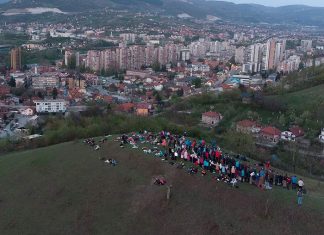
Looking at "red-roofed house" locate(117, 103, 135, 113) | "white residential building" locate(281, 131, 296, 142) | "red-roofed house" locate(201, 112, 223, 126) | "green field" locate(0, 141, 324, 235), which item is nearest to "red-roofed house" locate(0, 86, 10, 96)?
"red-roofed house" locate(117, 103, 135, 113)

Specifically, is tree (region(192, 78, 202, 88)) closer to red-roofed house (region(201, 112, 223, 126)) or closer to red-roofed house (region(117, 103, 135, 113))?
red-roofed house (region(117, 103, 135, 113))

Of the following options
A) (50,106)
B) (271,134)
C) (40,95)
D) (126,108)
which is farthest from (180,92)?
(271,134)

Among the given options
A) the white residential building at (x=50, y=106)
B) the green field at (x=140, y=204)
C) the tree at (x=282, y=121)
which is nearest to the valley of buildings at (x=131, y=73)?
the white residential building at (x=50, y=106)

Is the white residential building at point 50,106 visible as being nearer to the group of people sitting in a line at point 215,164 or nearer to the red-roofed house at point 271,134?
the red-roofed house at point 271,134

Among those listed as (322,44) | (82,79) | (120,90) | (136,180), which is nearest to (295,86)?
(120,90)

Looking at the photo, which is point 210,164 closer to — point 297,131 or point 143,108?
point 297,131

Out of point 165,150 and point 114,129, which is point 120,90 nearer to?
Result: point 114,129

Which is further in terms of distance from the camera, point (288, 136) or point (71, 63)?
point (71, 63)

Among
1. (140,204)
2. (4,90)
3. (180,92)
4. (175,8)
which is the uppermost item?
(175,8)
